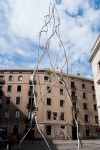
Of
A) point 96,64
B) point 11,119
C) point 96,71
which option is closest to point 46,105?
point 11,119

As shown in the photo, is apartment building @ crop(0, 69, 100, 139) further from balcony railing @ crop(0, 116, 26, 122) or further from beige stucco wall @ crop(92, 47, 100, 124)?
beige stucco wall @ crop(92, 47, 100, 124)

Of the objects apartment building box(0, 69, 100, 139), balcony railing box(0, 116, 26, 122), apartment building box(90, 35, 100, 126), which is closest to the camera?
apartment building box(90, 35, 100, 126)

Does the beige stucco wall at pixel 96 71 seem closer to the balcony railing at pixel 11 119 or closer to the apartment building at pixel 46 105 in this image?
the apartment building at pixel 46 105

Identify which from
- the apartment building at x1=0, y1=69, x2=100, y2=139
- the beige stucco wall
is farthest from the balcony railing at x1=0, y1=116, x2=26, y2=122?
the beige stucco wall

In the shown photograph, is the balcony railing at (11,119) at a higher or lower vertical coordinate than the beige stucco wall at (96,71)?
lower

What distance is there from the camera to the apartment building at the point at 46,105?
1512 inches

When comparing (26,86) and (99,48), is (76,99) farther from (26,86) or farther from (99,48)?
(99,48)

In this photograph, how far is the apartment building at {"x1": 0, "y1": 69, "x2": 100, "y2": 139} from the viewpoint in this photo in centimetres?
3841

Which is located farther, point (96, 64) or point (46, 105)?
point (46, 105)

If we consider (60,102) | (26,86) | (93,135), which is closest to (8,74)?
(26,86)

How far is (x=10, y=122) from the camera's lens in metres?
38.6

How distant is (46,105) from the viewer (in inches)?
1484

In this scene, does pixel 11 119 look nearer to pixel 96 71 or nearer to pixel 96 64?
pixel 96 71

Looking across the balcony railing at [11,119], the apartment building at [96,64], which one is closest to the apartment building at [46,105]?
the balcony railing at [11,119]
